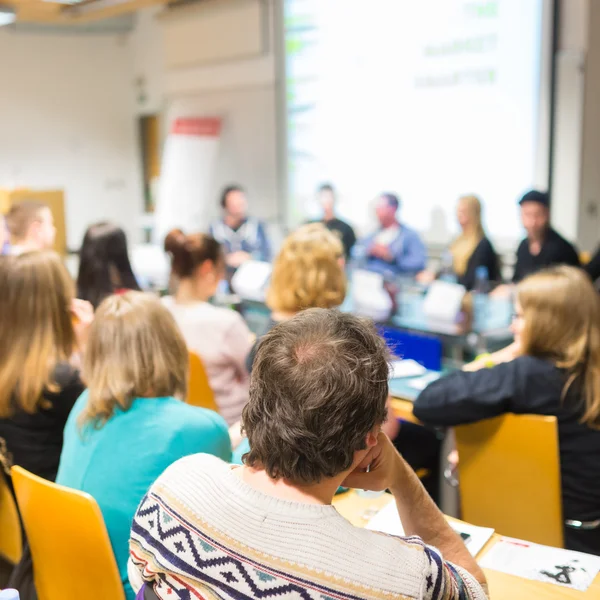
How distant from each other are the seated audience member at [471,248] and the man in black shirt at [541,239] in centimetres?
31

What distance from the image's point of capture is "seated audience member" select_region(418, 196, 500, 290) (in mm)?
4590

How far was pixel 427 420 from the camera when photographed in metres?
2.19

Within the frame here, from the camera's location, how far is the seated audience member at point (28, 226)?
4098 mm

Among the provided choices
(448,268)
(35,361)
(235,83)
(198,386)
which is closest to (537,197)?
(448,268)

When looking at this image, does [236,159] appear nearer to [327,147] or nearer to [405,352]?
[327,147]

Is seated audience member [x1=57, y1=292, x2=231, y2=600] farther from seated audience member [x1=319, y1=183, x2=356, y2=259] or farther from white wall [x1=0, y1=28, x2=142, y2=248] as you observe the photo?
white wall [x1=0, y1=28, x2=142, y2=248]

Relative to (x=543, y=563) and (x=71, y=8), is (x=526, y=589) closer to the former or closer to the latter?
(x=543, y=563)

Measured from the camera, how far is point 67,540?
1.55 metres

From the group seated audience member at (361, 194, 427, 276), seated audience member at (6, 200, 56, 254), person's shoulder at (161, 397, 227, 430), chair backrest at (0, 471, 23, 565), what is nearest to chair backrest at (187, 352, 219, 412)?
chair backrest at (0, 471, 23, 565)

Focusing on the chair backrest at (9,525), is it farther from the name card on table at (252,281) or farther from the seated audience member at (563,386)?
the name card on table at (252,281)

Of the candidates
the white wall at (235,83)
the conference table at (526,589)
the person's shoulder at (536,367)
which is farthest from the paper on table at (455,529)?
the white wall at (235,83)

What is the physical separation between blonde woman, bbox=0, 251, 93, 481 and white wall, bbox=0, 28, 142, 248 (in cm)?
634

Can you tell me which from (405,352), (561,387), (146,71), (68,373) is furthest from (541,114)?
(146,71)

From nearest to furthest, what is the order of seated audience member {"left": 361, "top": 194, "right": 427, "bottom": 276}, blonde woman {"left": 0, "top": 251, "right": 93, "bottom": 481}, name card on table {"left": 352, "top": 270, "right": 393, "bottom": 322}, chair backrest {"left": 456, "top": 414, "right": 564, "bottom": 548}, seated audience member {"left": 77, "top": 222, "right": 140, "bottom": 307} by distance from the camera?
chair backrest {"left": 456, "top": 414, "right": 564, "bottom": 548}, blonde woman {"left": 0, "top": 251, "right": 93, "bottom": 481}, seated audience member {"left": 77, "top": 222, "right": 140, "bottom": 307}, name card on table {"left": 352, "top": 270, "right": 393, "bottom": 322}, seated audience member {"left": 361, "top": 194, "right": 427, "bottom": 276}
